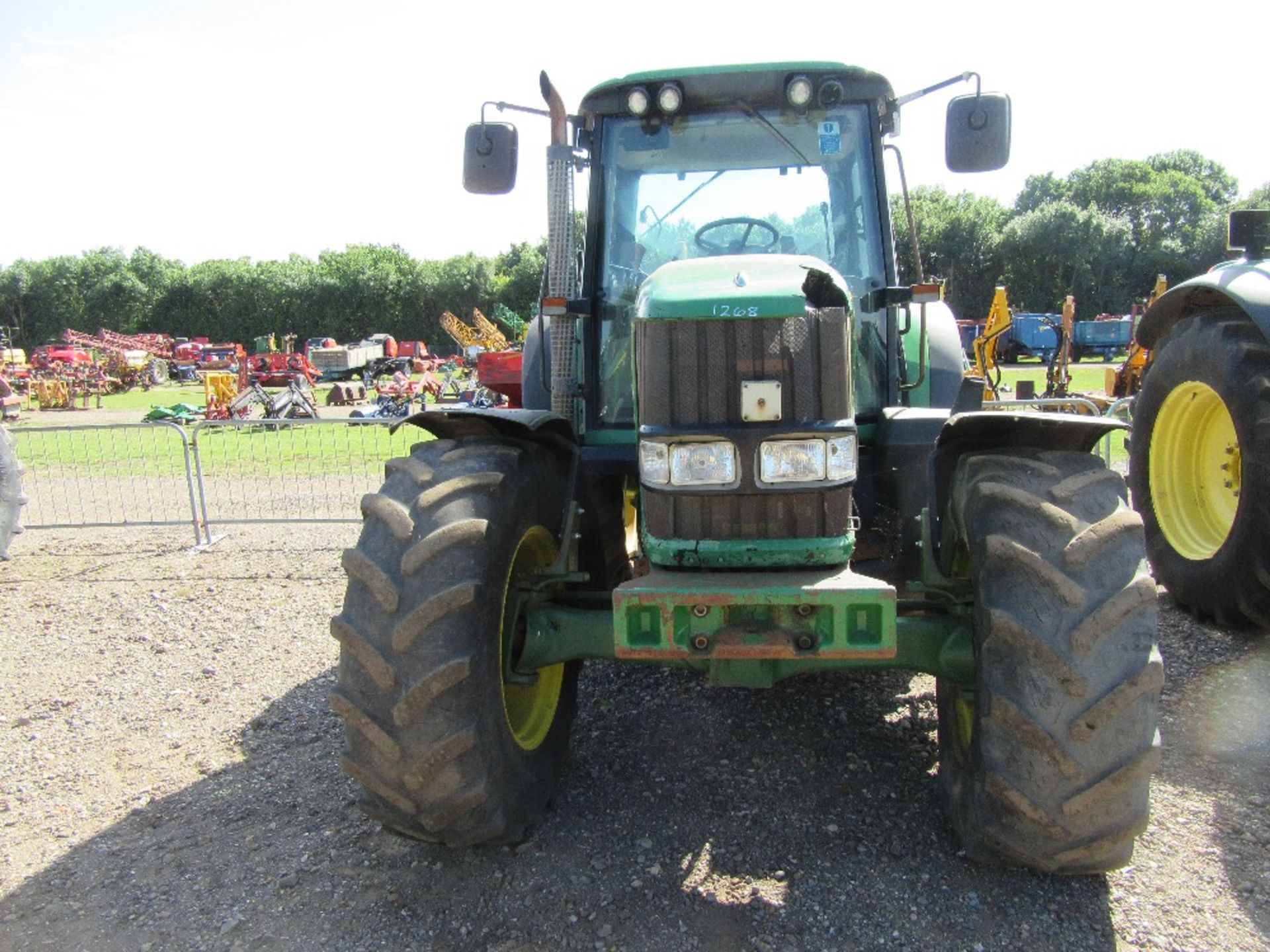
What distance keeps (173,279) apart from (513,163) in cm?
6470

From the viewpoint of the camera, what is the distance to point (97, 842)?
3.46 m

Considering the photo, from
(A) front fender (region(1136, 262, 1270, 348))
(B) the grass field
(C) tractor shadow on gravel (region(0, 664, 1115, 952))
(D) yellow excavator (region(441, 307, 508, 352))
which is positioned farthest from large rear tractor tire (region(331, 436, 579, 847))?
(D) yellow excavator (region(441, 307, 508, 352))

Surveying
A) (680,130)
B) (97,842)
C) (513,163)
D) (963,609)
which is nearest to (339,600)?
(97,842)

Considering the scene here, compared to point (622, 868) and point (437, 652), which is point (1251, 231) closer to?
point (622, 868)

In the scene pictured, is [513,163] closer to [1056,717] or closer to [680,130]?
[680,130]

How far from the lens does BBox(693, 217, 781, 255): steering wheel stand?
4.08 metres

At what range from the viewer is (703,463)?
2.84 m

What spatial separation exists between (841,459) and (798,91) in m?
1.79

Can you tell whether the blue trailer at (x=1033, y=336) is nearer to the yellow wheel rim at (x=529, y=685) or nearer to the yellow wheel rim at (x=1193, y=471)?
the yellow wheel rim at (x=1193, y=471)

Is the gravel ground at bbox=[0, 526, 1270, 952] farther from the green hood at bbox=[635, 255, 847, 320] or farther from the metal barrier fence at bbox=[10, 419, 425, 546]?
the metal barrier fence at bbox=[10, 419, 425, 546]

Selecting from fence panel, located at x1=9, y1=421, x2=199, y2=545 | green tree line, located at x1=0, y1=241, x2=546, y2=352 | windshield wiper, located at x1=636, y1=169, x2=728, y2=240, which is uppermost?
green tree line, located at x1=0, y1=241, x2=546, y2=352

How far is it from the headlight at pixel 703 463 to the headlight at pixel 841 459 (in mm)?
282

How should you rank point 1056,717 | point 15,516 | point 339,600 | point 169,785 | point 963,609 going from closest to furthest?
point 1056,717, point 963,609, point 169,785, point 339,600, point 15,516

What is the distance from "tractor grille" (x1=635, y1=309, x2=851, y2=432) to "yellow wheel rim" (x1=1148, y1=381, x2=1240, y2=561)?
11.0ft
